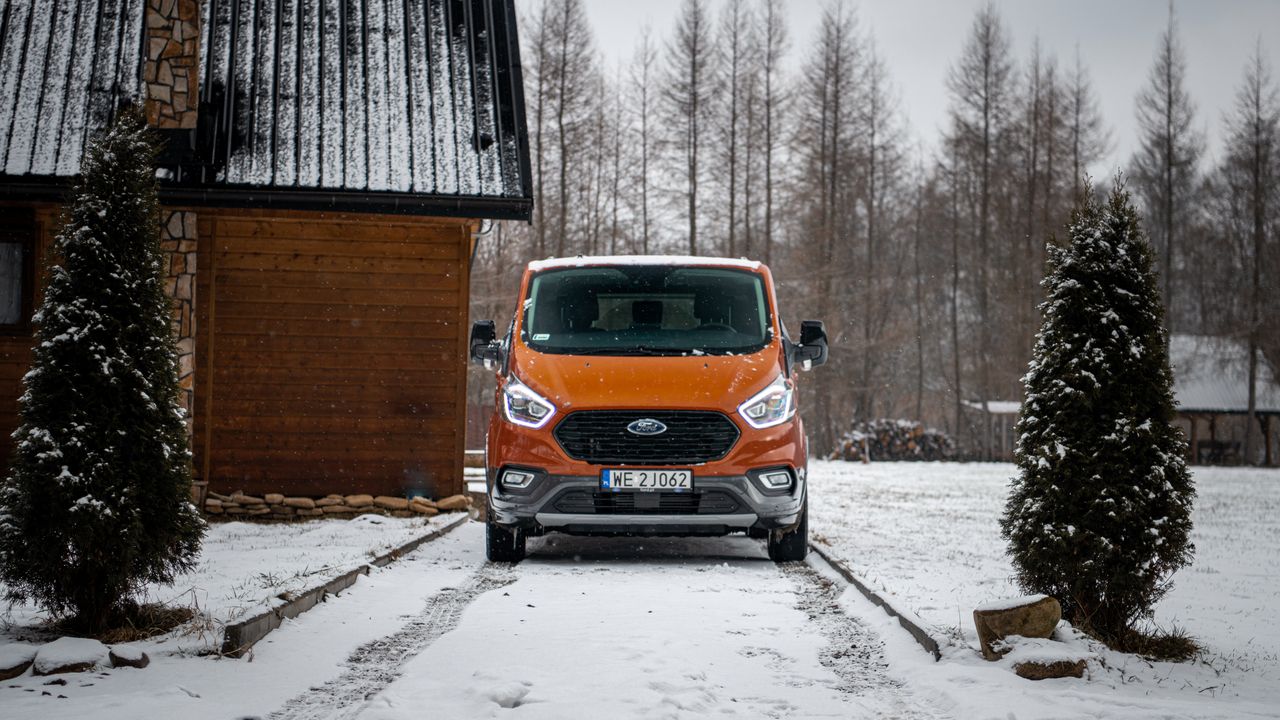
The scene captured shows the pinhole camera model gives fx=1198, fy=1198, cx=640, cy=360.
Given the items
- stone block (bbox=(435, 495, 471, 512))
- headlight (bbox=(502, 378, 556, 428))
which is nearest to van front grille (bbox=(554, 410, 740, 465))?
headlight (bbox=(502, 378, 556, 428))

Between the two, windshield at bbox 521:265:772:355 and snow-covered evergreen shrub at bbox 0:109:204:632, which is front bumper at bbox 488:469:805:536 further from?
snow-covered evergreen shrub at bbox 0:109:204:632

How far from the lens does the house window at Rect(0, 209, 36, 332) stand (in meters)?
11.9

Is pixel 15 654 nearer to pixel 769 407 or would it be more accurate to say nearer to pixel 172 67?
pixel 769 407

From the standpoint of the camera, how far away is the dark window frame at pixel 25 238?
467 inches

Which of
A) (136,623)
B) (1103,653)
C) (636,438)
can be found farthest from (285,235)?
(1103,653)

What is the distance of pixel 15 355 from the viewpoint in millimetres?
11781

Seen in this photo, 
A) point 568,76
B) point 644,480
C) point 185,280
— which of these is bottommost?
point 644,480

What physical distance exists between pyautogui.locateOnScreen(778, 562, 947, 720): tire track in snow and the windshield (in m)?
2.17

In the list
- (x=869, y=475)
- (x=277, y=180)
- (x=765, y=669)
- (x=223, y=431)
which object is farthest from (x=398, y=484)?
(x=869, y=475)

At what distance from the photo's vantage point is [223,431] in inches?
486

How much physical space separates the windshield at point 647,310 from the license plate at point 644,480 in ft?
3.54

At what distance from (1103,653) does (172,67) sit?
34.2 feet

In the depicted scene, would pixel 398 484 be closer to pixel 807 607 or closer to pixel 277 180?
pixel 277 180

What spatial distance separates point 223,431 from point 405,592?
216 inches
